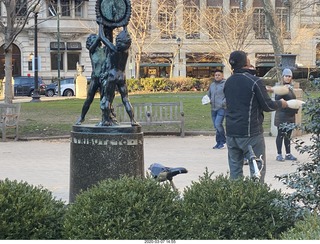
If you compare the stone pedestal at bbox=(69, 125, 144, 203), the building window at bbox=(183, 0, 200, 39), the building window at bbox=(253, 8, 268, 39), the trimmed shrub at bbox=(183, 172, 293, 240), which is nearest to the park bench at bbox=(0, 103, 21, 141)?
the stone pedestal at bbox=(69, 125, 144, 203)

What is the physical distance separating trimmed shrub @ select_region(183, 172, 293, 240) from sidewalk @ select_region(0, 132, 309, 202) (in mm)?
3969

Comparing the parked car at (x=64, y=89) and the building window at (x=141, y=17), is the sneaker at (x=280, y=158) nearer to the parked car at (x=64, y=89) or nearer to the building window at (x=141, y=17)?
the parked car at (x=64, y=89)

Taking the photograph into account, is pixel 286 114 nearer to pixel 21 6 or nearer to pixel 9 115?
pixel 9 115

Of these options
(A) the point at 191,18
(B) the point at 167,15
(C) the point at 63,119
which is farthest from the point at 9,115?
(B) the point at 167,15

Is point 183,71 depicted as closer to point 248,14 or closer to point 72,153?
point 248,14

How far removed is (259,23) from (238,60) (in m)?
47.6

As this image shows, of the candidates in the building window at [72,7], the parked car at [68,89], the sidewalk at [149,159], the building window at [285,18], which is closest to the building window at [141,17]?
the parked car at [68,89]

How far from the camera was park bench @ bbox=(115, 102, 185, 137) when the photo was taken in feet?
57.2

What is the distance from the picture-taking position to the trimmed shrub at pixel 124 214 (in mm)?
4629

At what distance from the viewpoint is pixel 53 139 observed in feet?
55.9

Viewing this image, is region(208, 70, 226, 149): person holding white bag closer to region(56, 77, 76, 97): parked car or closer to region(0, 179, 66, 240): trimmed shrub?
region(0, 179, 66, 240): trimmed shrub

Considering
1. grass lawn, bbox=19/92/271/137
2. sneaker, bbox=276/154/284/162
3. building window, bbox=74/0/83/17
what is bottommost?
sneaker, bbox=276/154/284/162
